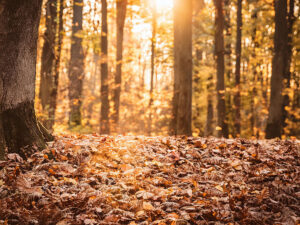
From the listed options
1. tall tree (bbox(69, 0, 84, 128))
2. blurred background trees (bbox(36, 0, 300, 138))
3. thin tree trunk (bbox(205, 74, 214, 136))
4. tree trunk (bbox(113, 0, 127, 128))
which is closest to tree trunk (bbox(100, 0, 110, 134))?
blurred background trees (bbox(36, 0, 300, 138))

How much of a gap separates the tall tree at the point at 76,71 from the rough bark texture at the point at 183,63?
16.5 feet

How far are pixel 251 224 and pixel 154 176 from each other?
170 centimetres

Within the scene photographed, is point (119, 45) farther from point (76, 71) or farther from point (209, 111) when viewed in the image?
point (209, 111)

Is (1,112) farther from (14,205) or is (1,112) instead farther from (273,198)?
(273,198)

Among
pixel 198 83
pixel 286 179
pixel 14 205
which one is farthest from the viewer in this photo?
pixel 198 83

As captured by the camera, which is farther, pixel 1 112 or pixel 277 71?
pixel 277 71

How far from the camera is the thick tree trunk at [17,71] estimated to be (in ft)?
15.4

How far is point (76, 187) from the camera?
13.9 ft

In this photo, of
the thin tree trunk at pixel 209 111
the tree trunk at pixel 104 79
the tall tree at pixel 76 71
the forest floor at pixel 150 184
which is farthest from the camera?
the thin tree trunk at pixel 209 111

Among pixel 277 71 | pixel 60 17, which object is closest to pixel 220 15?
pixel 277 71

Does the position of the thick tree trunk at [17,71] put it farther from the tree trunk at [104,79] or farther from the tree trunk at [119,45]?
the tree trunk at [119,45]

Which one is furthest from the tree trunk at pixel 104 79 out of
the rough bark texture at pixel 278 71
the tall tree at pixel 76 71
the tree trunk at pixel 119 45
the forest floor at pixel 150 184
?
the forest floor at pixel 150 184

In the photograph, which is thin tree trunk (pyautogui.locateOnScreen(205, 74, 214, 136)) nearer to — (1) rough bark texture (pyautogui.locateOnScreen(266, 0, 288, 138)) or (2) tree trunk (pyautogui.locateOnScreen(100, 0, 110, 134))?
(1) rough bark texture (pyautogui.locateOnScreen(266, 0, 288, 138))

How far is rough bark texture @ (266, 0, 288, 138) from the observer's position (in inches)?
453
